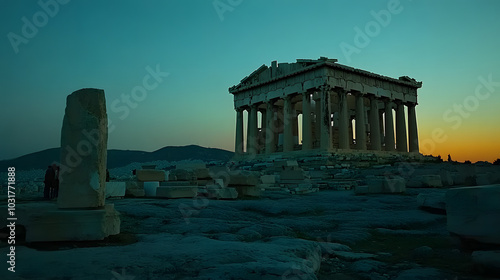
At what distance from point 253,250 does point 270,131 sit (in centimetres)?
3088

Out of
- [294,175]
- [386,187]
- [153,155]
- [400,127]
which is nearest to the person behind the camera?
[386,187]

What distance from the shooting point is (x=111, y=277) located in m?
2.74

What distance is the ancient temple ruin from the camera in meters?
28.6

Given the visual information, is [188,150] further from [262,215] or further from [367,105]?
[262,215]

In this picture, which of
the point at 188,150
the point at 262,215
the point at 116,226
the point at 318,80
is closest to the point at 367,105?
the point at 318,80

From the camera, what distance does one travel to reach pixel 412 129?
117 ft

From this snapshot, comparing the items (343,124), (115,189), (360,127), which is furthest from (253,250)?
(360,127)

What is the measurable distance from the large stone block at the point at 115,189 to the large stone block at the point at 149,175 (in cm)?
252

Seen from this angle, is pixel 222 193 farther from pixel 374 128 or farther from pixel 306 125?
pixel 374 128

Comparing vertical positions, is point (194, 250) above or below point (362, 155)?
below

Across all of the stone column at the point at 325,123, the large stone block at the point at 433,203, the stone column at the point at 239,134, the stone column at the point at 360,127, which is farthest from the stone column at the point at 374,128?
the large stone block at the point at 433,203

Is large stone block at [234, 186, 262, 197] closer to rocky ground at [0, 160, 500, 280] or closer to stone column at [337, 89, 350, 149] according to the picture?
rocky ground at [0, 160, 500, 280]

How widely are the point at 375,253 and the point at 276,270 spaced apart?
2.27 metres

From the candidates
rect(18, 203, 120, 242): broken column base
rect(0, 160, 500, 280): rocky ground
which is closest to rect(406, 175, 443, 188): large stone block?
rect(0, 160, 500, 280): rocky ground
